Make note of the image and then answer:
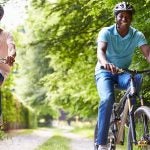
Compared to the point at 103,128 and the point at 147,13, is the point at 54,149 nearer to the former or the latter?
the point at 147,13

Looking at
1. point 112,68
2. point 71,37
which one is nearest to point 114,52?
point 112,68

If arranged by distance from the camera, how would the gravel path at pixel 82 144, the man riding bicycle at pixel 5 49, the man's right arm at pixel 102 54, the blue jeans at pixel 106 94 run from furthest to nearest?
the gravel path at pixel 82 144 < the man riding bicycle at pixel 5 49 < the blue jeans at pixel 106 94 < the man's right arm at pixel 102 54

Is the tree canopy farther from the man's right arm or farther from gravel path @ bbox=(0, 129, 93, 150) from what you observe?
the man's right arm

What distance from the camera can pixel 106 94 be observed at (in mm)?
6180

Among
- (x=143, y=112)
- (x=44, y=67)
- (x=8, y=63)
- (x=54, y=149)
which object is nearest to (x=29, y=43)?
(x=54, y=149)

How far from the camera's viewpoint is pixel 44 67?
54.1 meters

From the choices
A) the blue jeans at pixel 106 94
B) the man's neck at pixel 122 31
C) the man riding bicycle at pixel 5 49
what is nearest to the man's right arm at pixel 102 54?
the man's neck at pixel 122 31

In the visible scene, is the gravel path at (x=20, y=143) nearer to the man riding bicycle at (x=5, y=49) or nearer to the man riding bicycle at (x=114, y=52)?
the man riding bicycle at (x=5, y=49)

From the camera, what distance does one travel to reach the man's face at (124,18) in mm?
6195

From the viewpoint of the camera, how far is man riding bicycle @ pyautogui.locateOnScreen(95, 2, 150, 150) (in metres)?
→ 6.18

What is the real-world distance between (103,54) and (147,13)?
15.9 feet

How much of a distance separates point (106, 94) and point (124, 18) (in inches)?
35.7

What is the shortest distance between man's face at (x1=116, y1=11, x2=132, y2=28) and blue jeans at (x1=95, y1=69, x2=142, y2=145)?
593mm

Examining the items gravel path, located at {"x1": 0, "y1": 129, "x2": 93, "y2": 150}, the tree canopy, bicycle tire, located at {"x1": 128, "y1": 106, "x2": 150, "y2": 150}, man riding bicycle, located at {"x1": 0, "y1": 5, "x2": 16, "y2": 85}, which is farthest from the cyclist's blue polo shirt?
the tree canopy
